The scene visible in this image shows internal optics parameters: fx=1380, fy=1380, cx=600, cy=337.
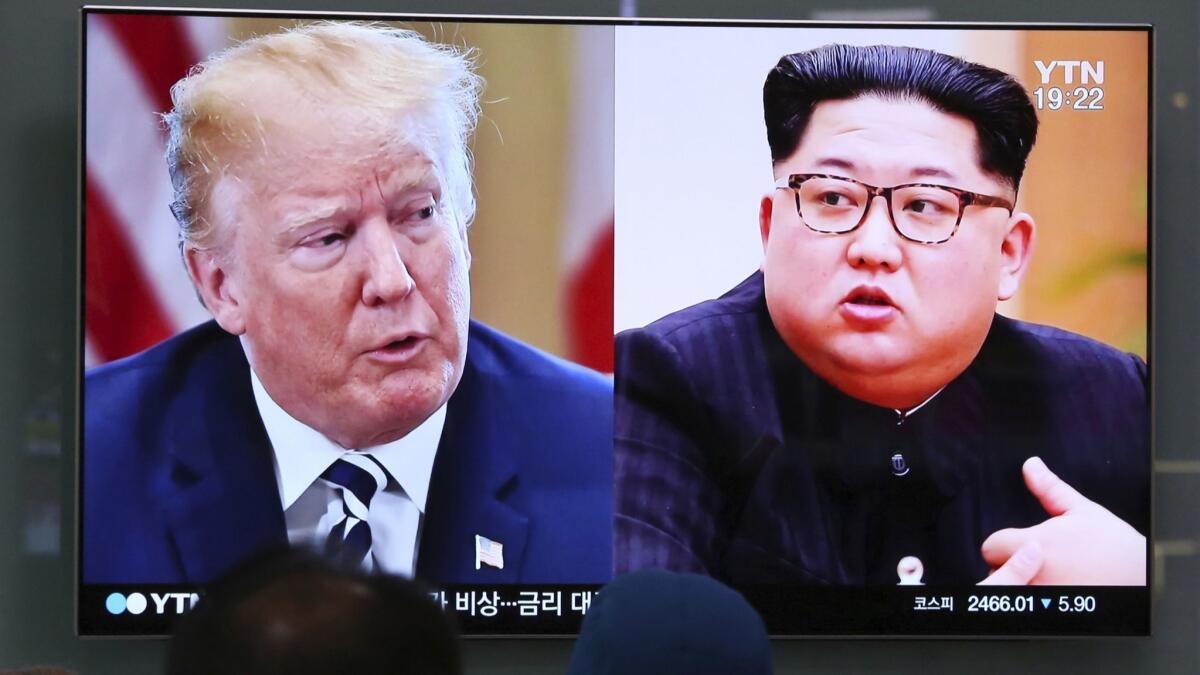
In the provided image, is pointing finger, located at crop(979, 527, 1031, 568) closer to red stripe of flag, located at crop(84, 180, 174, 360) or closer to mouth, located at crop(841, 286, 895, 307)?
mouth, located at crop(841, 286, 895, 307)

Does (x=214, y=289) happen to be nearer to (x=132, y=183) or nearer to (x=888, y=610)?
(x=132, y=183)

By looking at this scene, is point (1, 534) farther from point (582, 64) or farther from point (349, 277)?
point (582, 64)

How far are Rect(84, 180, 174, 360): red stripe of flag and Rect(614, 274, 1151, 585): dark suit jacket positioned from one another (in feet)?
3.88

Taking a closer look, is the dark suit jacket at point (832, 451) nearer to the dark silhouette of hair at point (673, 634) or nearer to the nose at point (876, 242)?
the nose at point (876, 242)

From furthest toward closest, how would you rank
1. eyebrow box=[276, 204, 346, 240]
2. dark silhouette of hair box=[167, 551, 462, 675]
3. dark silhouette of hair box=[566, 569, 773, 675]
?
eyebrow box=[276, 204, 346, 240], dark silhouette of hair box=[566, 569, 773, 675], dark silhouette of hair box=[167, 551, 462, 675]

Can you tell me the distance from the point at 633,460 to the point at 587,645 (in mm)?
2178

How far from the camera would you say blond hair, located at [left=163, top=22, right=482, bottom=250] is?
3.40 meters

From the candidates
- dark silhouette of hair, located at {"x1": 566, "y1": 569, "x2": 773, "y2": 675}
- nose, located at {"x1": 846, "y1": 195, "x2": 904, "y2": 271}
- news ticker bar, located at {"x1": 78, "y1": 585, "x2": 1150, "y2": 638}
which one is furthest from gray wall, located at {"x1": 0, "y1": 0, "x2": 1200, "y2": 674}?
dark silhouette of hair, located at {"x1": 566, "y1": 569, "x2": 773, "y2": 675}

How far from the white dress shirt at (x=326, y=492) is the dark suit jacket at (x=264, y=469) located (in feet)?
0.09

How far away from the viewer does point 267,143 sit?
11.1 ft

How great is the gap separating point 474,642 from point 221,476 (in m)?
0.76

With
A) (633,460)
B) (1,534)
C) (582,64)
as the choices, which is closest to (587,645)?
(633,460)

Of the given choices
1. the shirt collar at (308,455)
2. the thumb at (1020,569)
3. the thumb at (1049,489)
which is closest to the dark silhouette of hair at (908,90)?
the thumb at (1049,489)

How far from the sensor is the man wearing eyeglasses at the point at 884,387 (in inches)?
136
